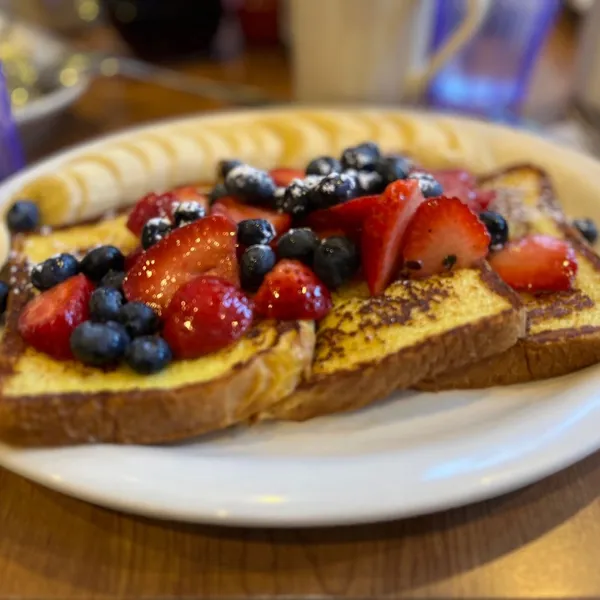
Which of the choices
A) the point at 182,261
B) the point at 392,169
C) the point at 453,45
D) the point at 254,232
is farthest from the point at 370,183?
the point at 453,45

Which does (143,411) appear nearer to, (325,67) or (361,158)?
(361,158)

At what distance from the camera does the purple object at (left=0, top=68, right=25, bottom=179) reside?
1.90 metres

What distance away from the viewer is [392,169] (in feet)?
4.60

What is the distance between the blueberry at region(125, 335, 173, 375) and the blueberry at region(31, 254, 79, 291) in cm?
27

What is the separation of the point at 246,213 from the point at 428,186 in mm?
371

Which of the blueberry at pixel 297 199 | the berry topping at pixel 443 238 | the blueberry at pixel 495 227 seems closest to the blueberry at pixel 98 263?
the blueberry at pixel 297 199

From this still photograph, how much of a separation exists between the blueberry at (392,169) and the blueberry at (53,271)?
644 mm

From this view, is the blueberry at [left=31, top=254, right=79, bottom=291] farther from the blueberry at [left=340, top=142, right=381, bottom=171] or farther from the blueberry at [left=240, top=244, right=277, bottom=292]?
the blueberry at [left=340, top=142, right=381, bottom=171]

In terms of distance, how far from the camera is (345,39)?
89.0 inches

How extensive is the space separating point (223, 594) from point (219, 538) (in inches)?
3.6

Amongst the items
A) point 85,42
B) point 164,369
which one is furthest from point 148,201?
point 85,42

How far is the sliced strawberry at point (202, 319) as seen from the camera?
1099mm

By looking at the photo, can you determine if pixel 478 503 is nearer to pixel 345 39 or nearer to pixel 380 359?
pixel 380 359

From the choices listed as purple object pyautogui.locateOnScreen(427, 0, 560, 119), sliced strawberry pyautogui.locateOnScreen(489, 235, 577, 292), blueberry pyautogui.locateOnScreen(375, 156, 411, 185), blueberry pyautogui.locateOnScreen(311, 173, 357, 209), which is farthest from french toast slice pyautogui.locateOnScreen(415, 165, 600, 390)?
purple object pyautogui.locateOnScreen(427, 0, 560, 119)
